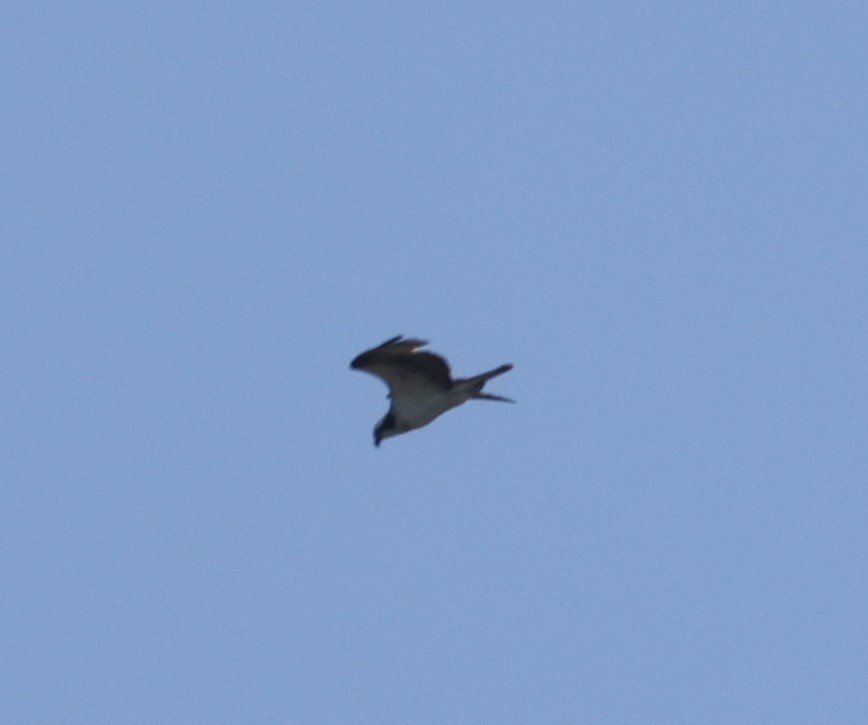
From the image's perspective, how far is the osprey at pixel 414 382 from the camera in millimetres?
55031

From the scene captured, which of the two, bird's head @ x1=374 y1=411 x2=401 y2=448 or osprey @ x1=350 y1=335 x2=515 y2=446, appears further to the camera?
bird's head @ x1=374 y1=411 x2=401 y2=448

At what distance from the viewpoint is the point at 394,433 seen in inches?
2251

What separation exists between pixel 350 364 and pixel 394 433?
82.3 inches

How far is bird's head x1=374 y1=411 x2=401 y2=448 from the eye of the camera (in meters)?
57.0

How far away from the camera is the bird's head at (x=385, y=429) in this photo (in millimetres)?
57031

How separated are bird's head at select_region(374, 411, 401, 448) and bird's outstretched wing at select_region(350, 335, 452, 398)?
85cm

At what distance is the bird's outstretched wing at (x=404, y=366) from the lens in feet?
180

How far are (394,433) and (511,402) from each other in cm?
173

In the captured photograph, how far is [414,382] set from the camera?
5594cm

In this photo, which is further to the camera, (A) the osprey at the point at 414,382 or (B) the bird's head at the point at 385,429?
(B) the bird's head at the point at 385,429

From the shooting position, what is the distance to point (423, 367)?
5544 centimetres

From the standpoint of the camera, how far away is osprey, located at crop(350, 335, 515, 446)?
181ft

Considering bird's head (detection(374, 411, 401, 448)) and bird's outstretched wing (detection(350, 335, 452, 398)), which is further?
bird's head (detection(374, 411, 401, 448))

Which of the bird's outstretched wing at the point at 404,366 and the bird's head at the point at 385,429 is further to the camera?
the bird's head at the point at 385,429
